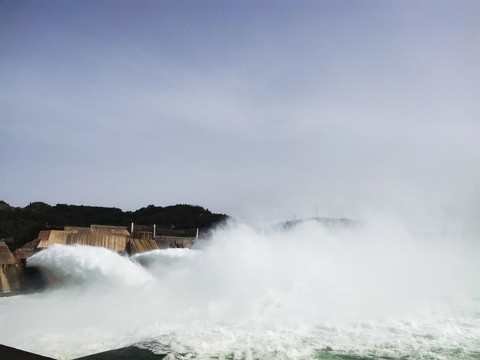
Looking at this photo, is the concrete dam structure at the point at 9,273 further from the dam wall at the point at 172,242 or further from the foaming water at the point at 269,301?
the dam wall at the point at 172,242

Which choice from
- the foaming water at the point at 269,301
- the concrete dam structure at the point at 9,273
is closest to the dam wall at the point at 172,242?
the foaming water at the point at 269,301

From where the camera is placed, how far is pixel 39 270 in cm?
2294

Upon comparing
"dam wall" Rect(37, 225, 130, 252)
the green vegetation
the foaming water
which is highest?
the green vegetation

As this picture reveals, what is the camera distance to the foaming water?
33.3 ft

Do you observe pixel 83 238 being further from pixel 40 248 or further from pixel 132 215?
pixel 132 215

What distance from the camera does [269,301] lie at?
1500cm

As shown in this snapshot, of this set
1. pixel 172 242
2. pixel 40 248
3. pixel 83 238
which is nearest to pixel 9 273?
pixel 40 248

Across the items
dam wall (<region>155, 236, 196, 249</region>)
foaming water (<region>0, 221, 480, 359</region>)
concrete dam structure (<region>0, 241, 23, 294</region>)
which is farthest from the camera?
dam wall (<region>155, 236, 196, 249</region>)

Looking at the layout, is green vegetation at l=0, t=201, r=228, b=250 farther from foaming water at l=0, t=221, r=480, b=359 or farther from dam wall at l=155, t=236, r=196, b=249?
foaming water at l=0, t=221, r=480, b=359

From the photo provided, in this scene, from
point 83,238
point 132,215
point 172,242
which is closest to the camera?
point 83,238

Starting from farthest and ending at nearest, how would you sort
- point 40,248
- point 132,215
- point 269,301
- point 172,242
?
point 132,215
point 172,242
point 40,248
point 269,301

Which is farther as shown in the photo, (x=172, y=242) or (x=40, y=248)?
(x=172, y=242)

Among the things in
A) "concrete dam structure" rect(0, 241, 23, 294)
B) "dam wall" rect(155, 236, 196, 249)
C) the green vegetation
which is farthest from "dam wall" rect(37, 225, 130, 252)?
the green vegetation

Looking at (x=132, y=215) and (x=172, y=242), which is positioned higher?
(x=132, y=215)
